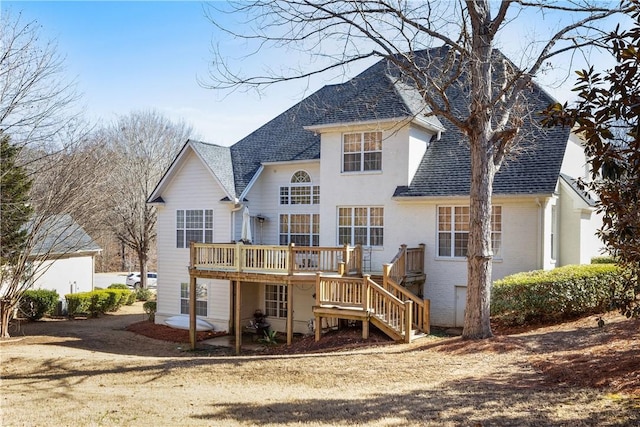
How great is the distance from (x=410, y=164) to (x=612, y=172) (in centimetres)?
1317

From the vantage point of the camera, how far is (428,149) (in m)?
20.6

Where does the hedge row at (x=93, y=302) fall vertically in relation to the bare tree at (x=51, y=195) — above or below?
below

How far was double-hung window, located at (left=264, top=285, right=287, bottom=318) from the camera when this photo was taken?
21984mm

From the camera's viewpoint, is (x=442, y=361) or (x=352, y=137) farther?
(x=352, y=137)

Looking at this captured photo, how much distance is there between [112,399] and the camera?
9414 mm

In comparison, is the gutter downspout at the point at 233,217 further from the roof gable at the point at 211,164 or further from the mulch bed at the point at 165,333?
the mulch bed at the point at 165,333

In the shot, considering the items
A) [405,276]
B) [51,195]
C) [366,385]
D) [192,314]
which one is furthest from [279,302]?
[366,385]

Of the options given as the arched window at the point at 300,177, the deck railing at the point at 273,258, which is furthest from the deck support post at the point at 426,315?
the arched window at the point at 300,177

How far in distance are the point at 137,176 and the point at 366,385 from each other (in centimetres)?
2930

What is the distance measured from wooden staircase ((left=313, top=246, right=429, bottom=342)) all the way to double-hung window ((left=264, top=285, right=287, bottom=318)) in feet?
18.3

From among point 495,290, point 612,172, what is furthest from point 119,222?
point 612,172

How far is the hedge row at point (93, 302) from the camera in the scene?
27953 millimetres

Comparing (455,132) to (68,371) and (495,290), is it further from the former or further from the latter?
(68,371)

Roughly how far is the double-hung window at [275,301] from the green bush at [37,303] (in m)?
11.9
